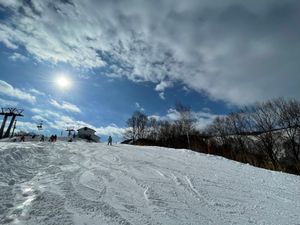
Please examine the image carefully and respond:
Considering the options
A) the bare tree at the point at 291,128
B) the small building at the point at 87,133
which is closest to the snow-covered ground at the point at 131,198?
the bare tree at the point at 291,128

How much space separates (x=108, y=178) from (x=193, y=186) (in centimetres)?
319

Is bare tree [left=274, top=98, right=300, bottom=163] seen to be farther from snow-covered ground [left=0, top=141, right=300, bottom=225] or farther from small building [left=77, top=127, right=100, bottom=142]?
small building [left=77, top=127, right=100, bottom=142]

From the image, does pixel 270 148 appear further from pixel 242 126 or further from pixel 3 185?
pixel 3 185

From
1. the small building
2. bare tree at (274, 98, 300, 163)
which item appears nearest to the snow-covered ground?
bare tree at (274, 98, 300, 163)

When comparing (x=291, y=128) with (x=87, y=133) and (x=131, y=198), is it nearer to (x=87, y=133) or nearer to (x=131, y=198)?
(x=131, y=198)

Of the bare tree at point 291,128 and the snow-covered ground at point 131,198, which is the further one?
the bare tree at point 291,128

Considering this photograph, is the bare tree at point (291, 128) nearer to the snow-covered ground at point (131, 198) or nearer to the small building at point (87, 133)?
the snow-covered ground at point (131, 198)

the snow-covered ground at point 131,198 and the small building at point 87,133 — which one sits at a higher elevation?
the small building at point 87,133

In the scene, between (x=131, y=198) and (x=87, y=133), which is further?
(x=87, y=133)

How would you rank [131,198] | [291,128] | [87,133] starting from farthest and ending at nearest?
[87,133] → [291,128] → [131,198]

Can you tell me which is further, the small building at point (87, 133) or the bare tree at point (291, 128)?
the small building at point (87, 133)

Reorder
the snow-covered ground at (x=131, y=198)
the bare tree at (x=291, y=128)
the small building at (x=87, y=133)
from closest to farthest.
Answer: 1. the snow-covered ground at (x=131, y=198)
2. the bare tree at (x=291, y=128)
3. the small building at (x=87, y=133)

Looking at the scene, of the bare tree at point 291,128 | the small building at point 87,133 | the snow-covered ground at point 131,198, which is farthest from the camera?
the small building at point 87,133

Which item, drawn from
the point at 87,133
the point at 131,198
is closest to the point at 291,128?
the point at 131,198
